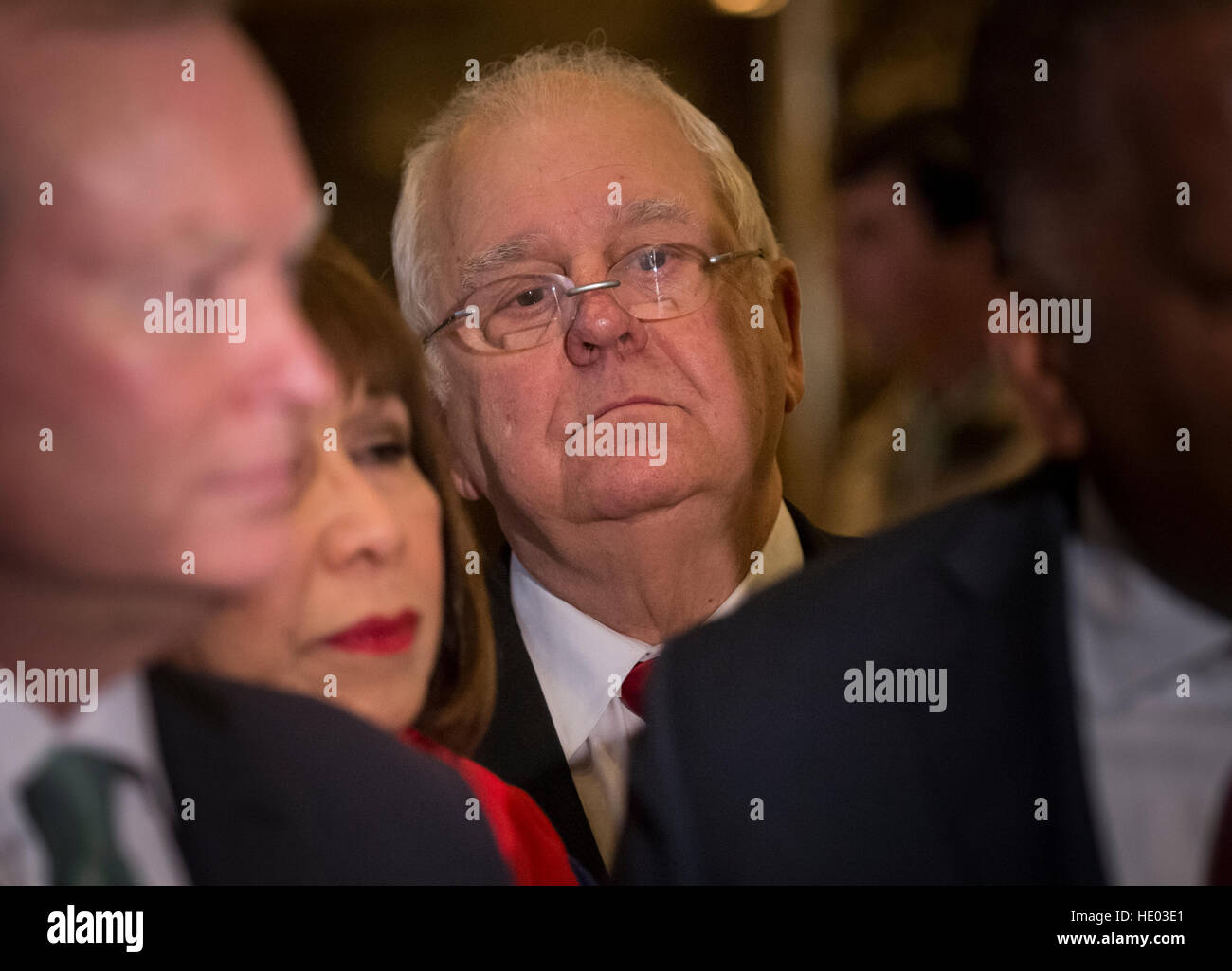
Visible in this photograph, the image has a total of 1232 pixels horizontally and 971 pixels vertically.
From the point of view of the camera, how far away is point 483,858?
1.39m

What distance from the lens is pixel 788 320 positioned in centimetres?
140

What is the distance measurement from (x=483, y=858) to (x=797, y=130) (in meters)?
0.90

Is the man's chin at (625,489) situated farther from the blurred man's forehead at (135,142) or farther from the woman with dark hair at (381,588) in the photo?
the blurred man's forehead at (135,142)

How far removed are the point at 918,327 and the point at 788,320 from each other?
0.15 m

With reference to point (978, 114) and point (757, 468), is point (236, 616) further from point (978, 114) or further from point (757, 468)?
point (978, 114)

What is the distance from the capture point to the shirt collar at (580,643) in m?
1.40

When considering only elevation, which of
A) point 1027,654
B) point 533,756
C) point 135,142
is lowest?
point 533,756

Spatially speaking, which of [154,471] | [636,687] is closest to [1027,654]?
[636,687]

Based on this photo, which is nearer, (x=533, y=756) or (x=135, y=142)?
(x=135, y=142)

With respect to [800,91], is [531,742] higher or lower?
lower

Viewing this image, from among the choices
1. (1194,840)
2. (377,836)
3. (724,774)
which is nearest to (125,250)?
(377,836)

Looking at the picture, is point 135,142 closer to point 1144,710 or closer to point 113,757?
point 113,757

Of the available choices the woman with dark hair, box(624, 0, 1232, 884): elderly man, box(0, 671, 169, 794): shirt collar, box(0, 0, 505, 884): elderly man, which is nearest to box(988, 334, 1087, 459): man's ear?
box(624, 0, 1232, 884): elderly man
